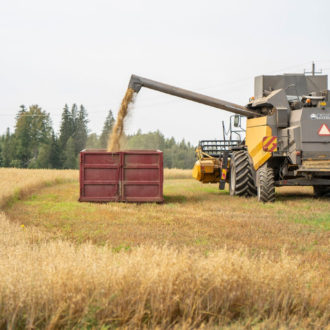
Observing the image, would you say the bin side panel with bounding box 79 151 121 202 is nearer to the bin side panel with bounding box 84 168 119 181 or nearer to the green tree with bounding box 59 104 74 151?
the bin side panel with bounding box 84 168 119 181

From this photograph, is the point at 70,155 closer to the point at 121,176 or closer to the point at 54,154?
the point at 54,154

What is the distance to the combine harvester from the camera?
42.6 ft

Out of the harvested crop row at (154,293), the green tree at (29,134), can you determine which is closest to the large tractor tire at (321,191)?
the harvested crop row at (154,293)

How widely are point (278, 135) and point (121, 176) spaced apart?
14.5 ft

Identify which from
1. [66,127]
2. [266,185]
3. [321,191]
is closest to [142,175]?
[266,185]

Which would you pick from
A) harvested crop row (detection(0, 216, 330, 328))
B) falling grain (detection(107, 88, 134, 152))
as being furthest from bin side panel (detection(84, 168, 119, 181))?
harvested crop row (detection(0, 216, 330, 328))

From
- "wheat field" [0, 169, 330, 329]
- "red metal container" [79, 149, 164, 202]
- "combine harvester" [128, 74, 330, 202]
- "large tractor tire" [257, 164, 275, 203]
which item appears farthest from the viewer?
"red metal container" [79, 149, 164, 202]

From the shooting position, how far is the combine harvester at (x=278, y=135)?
12984 mm

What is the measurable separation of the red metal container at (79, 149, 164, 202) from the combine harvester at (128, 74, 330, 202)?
222 cm

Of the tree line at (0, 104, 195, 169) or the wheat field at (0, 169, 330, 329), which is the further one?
the tree line at (0, 104, 195, 169)

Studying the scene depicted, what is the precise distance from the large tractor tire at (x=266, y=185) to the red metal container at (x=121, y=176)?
2.78 metres

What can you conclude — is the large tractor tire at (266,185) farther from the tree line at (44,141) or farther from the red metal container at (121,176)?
the tree line at (44,141)

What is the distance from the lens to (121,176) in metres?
14.5

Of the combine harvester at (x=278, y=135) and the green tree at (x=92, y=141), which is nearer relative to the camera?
the combine harvester at (x=278, y=135)
